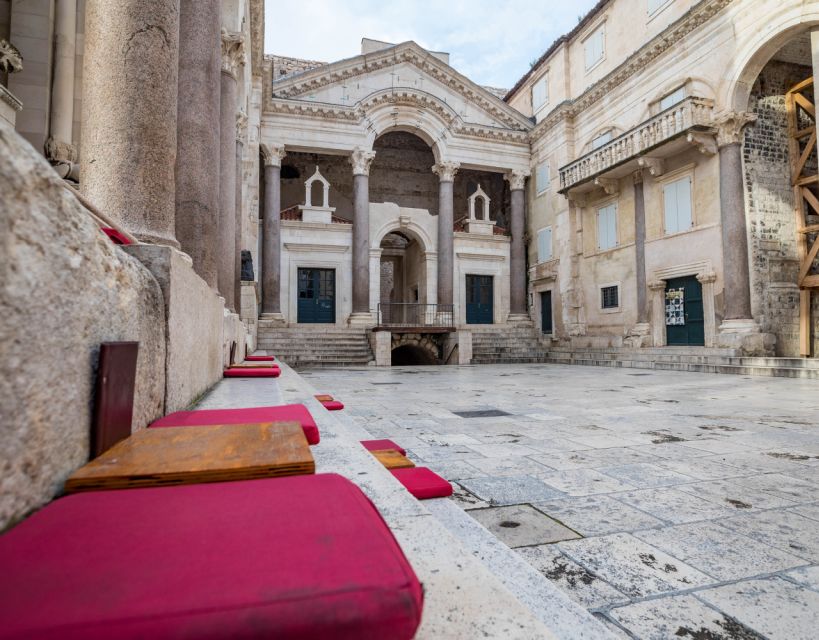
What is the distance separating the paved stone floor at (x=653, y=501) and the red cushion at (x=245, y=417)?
33.7 inches

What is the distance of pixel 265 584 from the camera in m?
0.73

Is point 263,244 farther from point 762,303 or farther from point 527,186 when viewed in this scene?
point 762,303

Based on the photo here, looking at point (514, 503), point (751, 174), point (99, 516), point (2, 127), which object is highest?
point (751, 174)

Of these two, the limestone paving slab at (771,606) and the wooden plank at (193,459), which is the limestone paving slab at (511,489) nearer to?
the limestone paving slab at (771,606)

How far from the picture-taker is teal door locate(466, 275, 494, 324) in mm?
22969

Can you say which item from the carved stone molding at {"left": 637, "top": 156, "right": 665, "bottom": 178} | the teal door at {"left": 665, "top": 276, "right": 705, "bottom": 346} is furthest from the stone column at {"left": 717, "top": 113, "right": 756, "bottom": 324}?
A: the carved stone molding at {"left": 637, "top": 156, "right": 665, "bottom": 178}

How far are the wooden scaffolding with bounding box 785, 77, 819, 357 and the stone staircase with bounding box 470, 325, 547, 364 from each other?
820cm

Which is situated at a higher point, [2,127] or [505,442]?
[2,127]

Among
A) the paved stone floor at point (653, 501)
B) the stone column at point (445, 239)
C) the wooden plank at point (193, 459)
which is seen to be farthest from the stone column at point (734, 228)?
the wooden plank at point (193, 459)

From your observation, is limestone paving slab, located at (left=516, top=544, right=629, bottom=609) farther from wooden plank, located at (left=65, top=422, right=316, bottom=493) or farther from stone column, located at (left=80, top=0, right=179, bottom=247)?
stone column, located at (left=80, top=0, right=179, bottom=247)

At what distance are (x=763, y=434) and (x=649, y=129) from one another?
14507mm

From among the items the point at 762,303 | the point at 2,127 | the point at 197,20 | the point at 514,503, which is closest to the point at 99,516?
the point at 2,127

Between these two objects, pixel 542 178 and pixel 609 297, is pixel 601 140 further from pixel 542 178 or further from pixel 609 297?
pixel 609 297

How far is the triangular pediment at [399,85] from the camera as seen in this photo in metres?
20.3
